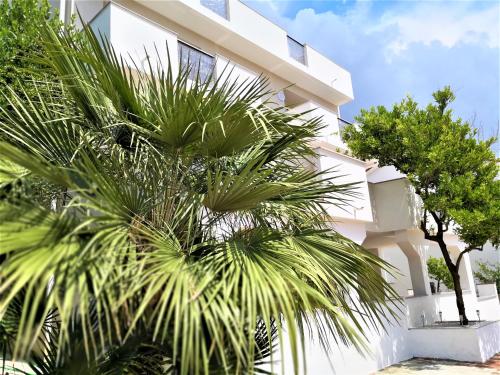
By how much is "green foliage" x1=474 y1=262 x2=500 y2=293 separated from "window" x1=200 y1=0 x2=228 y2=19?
2226 centimetres

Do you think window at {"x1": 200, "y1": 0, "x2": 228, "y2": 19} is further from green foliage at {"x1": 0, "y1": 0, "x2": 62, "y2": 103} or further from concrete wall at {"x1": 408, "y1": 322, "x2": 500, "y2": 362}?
concrete wall at {"x1": 408, "y1": 322, "x2": 500, "y2": 362}

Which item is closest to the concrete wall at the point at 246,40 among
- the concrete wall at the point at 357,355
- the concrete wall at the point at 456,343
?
the concrete wall at the point at 357,355

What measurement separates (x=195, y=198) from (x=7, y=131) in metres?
1.96

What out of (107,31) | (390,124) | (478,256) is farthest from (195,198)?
(478,256)

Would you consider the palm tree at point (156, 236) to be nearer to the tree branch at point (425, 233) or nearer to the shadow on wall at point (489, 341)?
the tree branch at point (425, 233)

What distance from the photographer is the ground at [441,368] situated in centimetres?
1088

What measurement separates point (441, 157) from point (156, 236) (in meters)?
10.9

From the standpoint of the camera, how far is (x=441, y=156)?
39.4 ft

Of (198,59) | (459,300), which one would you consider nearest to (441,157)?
(459,300)

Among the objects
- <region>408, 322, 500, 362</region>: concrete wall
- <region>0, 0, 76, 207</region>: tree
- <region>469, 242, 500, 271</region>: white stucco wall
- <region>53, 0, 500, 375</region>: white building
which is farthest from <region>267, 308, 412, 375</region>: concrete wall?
<region>469, 242, 500, 271</region>: white stucco wall

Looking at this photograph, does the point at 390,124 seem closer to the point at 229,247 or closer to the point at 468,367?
the point at 468,367

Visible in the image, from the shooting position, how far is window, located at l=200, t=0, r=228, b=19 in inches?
475

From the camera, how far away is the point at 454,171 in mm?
12602

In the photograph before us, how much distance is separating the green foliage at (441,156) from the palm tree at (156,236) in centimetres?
834
